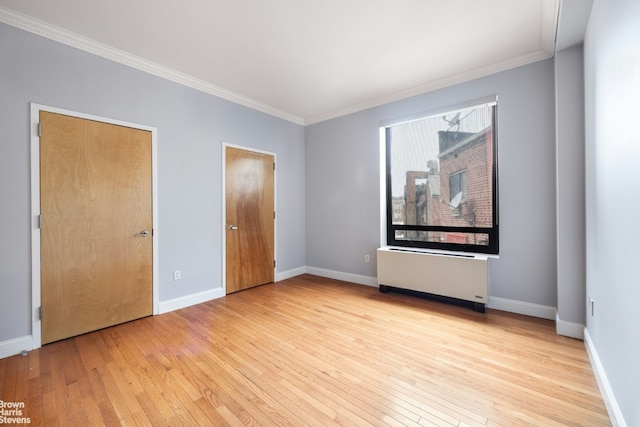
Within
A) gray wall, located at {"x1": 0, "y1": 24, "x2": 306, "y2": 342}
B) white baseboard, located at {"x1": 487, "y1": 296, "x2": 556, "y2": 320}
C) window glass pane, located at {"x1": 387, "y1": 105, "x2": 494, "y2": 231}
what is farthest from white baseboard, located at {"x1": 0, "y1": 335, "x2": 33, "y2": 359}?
A: white baseboard, located at {"x1": 487, "y1": 296, "x2": 556, "y2": 320}

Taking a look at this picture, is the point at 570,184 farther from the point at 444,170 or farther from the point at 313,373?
the point at 313,373

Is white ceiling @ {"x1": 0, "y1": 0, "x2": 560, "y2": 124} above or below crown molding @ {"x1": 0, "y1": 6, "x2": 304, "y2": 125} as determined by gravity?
above

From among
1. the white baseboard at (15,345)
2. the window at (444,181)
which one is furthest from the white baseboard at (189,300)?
the window at (444,181)

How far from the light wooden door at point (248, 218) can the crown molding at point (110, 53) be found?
0.74 meters

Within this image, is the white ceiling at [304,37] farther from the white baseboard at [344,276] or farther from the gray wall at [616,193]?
the white baseboard at [344,276]

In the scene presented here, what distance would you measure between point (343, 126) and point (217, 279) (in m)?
2.99

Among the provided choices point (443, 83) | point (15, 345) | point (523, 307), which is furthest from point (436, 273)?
point (15, 345)

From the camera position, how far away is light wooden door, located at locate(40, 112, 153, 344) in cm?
232

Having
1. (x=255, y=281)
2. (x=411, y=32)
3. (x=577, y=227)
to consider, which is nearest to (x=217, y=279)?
(x=255, y=281)

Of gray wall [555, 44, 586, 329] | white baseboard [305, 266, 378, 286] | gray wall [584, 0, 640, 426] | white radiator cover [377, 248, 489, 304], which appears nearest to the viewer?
gray wall [584, 0, 640, 426]

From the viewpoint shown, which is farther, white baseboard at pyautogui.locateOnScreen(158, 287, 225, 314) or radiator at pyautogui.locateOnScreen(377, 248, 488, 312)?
white baseboard at pyautogui.locateOnScreen(158, 287, 225, 314)

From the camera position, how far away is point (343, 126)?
4297 millimetres

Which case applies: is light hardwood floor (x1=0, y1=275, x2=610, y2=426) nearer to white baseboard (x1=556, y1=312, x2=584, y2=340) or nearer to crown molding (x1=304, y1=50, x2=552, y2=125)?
white baseboard (x1=556, y1=312, x2=584, y2=340)

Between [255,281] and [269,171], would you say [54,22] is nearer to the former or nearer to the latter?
[269,171]
